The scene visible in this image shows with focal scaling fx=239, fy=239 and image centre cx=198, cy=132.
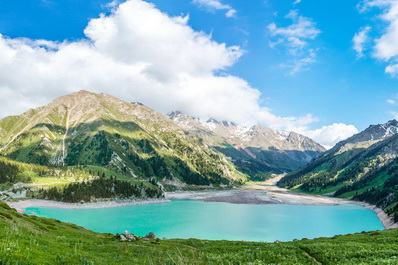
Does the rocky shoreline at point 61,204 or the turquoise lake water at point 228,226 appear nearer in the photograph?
the turquoise lake water at point 228,226

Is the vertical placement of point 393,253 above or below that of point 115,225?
above

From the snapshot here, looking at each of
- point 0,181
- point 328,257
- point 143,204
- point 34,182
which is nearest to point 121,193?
point 143,204

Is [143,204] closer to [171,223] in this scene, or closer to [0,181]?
[171,223]

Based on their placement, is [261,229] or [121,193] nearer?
[261,229]

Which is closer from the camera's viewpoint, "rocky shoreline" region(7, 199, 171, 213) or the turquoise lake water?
the turquoise lake water

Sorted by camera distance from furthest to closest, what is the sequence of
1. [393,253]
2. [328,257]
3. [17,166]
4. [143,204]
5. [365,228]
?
1. [17,166]
2. [143,204]
3. [365,228]
4. [328,257]
5. [393,253]

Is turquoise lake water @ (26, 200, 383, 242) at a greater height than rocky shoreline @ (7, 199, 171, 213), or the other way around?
rocky shoreline @ (7, 199, 171, 213)

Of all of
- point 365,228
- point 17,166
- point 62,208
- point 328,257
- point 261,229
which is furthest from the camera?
point 17,166

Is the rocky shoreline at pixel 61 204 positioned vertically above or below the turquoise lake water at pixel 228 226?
above

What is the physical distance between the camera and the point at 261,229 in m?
99.3

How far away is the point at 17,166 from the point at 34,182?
3344 centimetres

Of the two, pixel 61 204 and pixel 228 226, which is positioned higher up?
pixel 61 204

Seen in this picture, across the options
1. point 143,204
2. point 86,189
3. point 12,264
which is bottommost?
point 143,204

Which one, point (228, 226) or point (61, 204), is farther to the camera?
point (61, 204)
